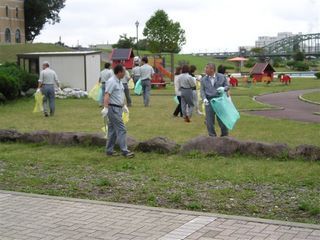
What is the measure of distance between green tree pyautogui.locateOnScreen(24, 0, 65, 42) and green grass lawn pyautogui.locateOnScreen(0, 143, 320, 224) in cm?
8691

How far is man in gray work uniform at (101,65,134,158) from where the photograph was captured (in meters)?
10.8

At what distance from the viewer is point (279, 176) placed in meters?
8.73

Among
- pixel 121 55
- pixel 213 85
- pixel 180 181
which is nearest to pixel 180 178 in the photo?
pixel 180 181

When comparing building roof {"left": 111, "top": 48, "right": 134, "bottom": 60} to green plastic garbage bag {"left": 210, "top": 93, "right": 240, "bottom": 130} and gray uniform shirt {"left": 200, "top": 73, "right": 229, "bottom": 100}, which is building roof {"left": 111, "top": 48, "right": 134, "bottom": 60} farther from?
green plastic garbage bag {"left": 210, "top": 93, "right": 240, "bottom": 130}

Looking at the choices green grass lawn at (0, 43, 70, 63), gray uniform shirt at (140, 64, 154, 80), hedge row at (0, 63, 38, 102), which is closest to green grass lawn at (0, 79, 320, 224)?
gray uniform shirt at (140, 64, 154, 80)

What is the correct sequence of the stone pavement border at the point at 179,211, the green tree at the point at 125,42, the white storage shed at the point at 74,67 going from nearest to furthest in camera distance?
the stone pavement border at the point at 179,211, the white storage shed at the point at 74,67, the green tree at the point at 125,42

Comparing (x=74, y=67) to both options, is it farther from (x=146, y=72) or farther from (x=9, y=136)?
(x=9, y=136)

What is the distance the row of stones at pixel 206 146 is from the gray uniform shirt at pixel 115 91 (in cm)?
97

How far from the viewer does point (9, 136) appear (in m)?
12.9

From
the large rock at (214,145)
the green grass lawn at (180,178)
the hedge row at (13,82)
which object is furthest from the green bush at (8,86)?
the large rock at (214,145)

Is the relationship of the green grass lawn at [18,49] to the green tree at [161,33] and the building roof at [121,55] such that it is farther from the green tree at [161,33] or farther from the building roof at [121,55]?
the green tree at [161,33]

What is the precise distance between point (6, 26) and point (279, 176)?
9043 cm

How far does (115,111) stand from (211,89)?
2.34 meters

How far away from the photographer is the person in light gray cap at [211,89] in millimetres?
12008
